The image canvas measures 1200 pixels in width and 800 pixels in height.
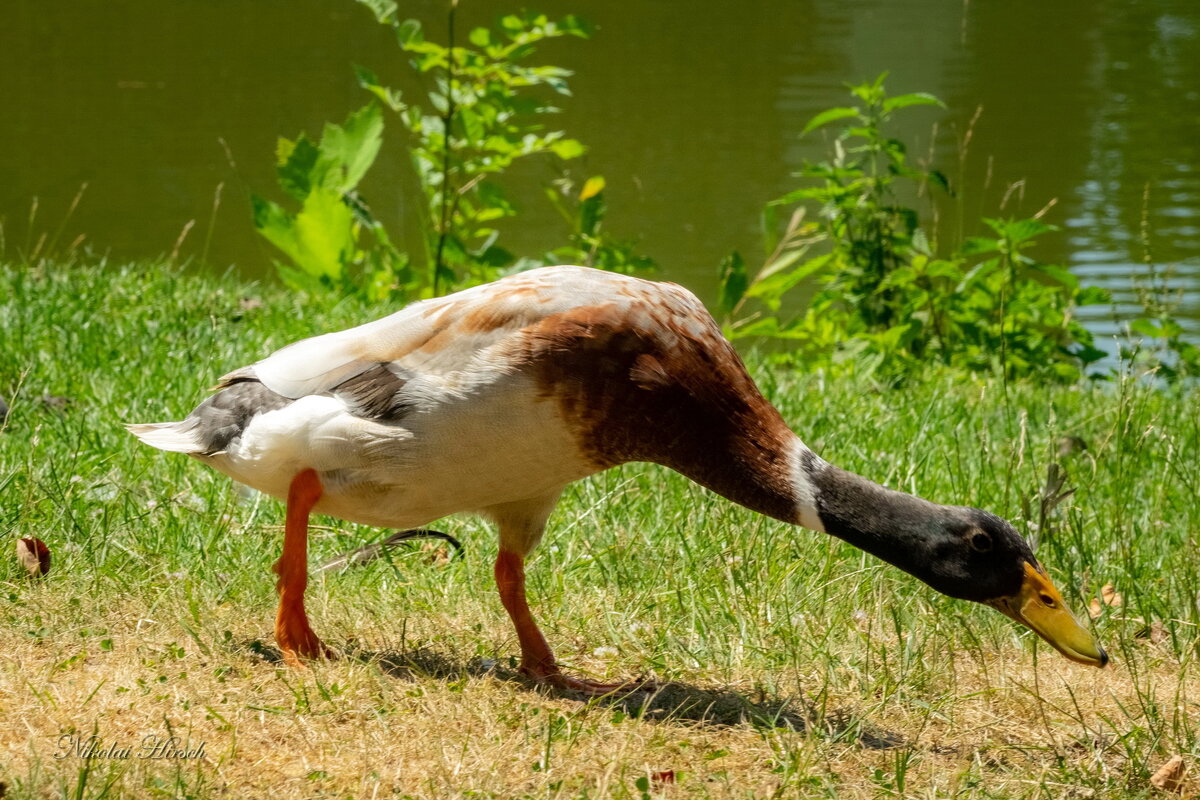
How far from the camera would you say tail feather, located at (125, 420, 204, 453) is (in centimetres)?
351

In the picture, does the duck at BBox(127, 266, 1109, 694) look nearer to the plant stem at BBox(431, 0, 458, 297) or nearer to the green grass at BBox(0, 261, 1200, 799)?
the green grass at BBox(0, 261, 1200, 799)

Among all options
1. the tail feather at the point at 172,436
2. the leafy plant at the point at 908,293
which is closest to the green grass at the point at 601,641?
the tail feather at the point at 172,436

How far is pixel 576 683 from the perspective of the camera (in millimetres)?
3412

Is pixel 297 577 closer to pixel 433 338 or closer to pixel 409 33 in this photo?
pixel 433 338

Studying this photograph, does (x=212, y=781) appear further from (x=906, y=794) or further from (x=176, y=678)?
Answer: (x=906, y=794)

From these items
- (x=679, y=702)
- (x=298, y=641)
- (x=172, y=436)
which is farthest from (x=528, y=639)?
(x=172, y=436)

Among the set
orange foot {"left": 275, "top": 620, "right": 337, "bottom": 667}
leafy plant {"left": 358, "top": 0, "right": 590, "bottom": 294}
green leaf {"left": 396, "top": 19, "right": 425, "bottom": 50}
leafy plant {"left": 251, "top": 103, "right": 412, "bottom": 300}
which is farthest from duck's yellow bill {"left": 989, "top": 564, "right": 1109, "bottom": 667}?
leafy plant {"left": 251, "top": 103, "right": 412, "bottom": 300}

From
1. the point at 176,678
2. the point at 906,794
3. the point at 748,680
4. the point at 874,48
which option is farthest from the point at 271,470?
the point at 874,48

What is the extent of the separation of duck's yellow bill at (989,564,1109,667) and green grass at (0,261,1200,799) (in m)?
0.19

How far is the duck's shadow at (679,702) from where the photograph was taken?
123 inches

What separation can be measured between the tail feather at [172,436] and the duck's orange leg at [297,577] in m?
0.32

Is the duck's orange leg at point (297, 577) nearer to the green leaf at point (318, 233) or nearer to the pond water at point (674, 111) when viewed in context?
the green leaf at point (318, 233)

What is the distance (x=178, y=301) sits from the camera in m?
6.73

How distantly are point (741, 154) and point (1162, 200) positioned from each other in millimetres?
3306
